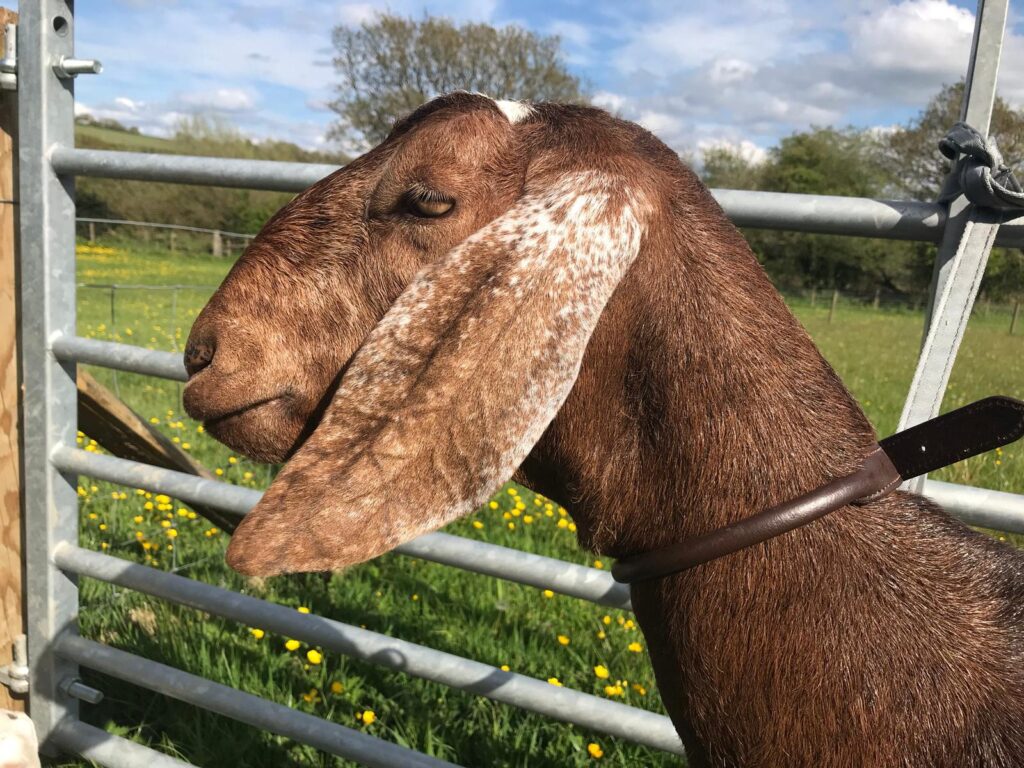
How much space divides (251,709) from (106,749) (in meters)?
0.60

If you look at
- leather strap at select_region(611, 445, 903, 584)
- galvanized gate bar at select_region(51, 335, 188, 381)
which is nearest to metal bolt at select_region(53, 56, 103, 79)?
galvanized gate bar at select_region(51, 335, 188, 381)

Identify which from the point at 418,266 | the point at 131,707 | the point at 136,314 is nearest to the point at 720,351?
the point at 418,266

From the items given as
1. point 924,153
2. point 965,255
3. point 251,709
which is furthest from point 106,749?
point 924,153

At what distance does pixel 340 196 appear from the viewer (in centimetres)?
157

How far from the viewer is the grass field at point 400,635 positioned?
3.01 metres

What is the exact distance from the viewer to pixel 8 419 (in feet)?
9.19

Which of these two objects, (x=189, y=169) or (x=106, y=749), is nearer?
(x=189, y=169)

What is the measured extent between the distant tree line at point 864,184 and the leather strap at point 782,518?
98 centimetres

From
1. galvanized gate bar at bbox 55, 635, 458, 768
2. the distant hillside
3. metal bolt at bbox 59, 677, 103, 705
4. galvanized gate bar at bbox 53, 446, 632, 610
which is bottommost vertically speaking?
the distant hillside

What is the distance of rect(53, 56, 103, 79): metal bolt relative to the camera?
254 cm

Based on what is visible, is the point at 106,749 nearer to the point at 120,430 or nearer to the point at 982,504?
the point at 120,430

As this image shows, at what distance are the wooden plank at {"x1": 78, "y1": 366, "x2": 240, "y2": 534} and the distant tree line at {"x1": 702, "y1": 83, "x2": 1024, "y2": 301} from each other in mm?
2367

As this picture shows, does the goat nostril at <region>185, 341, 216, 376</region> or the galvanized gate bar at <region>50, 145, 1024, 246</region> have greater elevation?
the galvanized gate bar at <region>50, 145, 1024, 246</region>

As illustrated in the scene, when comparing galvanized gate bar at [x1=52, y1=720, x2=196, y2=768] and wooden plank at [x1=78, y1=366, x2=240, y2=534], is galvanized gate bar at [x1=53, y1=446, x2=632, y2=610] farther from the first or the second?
galvanized gate bar at [x1=52, y1=720, x2=196, y2=768]
